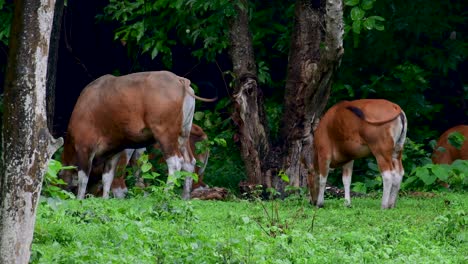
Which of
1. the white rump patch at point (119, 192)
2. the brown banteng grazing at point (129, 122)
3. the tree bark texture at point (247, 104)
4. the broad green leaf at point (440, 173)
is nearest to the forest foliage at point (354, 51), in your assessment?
the tree bark texture at point (247, 104)

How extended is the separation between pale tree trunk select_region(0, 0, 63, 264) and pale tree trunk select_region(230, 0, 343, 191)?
7691mm

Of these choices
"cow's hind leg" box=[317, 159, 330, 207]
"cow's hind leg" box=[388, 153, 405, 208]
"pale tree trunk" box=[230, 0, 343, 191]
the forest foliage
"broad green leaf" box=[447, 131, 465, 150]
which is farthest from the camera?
the forest foliage

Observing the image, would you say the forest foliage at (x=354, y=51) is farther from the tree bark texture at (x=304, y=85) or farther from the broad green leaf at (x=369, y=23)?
the broad green leaf at (x=369, y=23)

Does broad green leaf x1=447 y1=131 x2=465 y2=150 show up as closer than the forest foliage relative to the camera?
Yes

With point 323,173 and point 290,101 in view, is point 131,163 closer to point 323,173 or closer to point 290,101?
point 290,101

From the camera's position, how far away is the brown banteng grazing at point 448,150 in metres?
16.7

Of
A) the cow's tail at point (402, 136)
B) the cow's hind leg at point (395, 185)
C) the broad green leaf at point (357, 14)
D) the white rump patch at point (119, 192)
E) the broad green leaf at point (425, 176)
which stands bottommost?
the white rump patch at point (119, 192)

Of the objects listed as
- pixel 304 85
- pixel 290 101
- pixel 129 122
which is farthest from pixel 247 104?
pixel 129 122

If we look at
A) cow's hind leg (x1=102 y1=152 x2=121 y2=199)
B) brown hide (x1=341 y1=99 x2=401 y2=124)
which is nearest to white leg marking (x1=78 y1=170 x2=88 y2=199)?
cow's hind leg (x1=102 y1=152 x2=121 y2=199)

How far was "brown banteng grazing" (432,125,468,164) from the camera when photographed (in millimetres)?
16656

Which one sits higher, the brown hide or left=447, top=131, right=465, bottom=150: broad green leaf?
the brown hide

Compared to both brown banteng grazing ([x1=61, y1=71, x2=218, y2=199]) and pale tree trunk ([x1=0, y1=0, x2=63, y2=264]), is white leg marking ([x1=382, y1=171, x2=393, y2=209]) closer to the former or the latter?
brown banteng grazing ([x1=61, y1=71, x2=218, y2=199])

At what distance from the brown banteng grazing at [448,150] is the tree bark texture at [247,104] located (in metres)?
3.00

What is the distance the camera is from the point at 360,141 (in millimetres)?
13219
